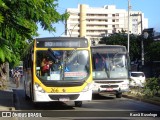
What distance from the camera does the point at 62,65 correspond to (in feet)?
53.0

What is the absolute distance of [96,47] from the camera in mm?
23312

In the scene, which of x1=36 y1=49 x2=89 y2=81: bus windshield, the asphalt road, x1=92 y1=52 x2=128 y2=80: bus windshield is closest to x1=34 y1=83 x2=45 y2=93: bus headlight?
x1=36 y1=49 x2=89 y2=81: bus windshield

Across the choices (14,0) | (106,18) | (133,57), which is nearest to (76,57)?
(14,0)

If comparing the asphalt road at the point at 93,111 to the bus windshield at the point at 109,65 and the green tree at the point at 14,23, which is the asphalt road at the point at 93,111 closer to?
the bus windshield at the point at 109,65

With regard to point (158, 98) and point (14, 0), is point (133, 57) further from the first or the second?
point (14, 0)

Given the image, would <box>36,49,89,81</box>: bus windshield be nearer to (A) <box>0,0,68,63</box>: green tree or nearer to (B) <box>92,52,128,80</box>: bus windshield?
(B) <box>92,52,128,80</box>: bus windshield

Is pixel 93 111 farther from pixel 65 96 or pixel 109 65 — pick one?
pixel 109 65

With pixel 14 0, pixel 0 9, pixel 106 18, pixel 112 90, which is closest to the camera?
pixel 0 9

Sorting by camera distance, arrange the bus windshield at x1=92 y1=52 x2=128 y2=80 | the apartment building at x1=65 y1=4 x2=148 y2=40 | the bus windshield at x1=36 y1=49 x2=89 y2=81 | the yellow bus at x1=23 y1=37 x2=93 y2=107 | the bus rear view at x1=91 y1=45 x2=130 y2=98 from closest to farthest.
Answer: the yellow bus at x1=23 y1=37 x2=93 y2=107 → the bus windshield at x1=36 y1=49 x2=89 y2=81 → the bus rear view at x1=91 y1=45 x2=130 y2=98 → the bus windshield at x1=92 y1=52 x2=128 y2=80 → the apartment building at x1=65 y1=4 x2=148 y2=40

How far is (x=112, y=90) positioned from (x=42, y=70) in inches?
279

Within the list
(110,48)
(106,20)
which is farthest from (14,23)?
(106,20)

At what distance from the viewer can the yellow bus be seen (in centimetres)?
1569

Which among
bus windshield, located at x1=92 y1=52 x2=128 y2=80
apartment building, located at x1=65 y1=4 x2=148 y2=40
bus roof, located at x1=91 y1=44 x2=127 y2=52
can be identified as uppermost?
apartment building, located at x1=65 y1=4 x2=148 y2=40

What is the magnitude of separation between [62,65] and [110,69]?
7146 mm
